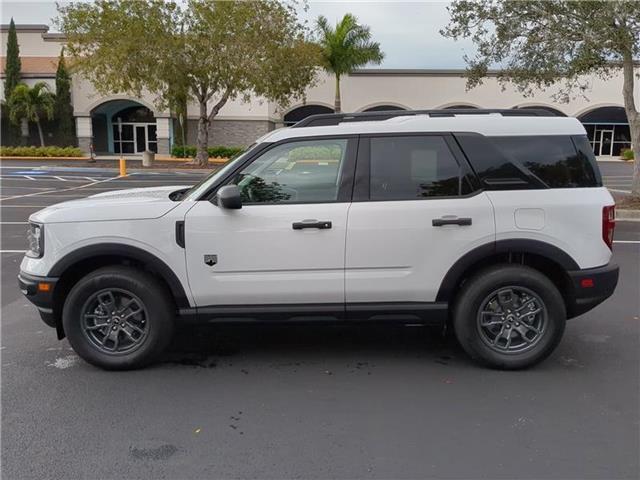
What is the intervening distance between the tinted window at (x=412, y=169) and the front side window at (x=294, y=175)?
11.7 inches

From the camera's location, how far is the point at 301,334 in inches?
214

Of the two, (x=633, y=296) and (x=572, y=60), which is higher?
(x=572, y=60)

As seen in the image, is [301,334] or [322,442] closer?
[322,442]

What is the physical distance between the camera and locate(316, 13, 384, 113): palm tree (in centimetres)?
3403

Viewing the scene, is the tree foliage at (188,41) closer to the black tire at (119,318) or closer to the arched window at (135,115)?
the arched window at (135,115)

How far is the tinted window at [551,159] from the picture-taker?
4504 mm

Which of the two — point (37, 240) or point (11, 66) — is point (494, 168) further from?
point (11, 66)

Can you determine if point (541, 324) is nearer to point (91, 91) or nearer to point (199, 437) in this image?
point (199, 437)

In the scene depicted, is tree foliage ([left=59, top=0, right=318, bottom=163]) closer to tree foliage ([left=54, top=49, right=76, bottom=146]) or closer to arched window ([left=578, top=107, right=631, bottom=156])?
tree foliage ([left=54, top=49, right=76, bottom=146])

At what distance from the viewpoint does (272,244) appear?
436 cm

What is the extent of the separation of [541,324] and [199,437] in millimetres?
2671

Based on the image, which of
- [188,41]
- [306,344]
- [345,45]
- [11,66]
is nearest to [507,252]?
[306,344]

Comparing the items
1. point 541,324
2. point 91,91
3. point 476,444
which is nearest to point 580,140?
point 541,324

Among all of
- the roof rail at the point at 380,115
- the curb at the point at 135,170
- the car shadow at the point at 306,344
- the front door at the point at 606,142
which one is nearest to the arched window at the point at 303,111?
the curb at the point at 135,170
